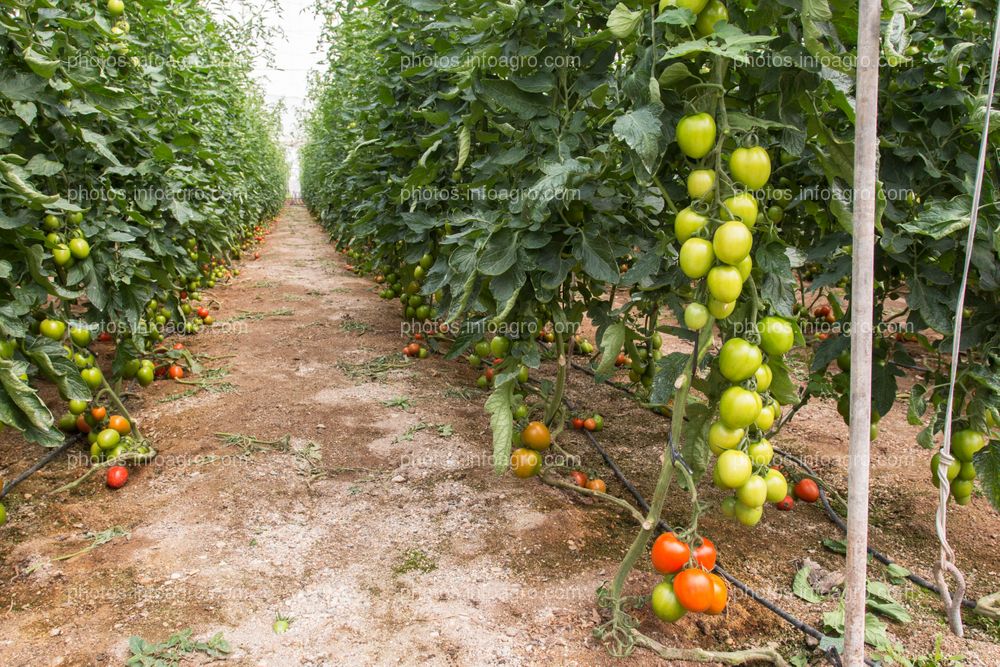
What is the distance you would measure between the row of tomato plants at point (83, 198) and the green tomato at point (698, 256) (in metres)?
2.21

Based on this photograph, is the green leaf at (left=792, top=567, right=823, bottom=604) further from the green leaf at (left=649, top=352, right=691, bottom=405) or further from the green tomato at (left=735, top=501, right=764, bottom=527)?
the green leaf at (left=649, top=352, right=691, bottom=405)

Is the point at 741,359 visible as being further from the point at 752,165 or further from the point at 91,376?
→ the point at 91,376

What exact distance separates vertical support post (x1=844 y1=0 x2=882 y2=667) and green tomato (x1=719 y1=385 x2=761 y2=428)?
0.63 feet

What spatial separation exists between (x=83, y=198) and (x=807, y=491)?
3578mm

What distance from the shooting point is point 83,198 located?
2.76 meters

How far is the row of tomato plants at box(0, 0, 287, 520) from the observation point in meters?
2.21

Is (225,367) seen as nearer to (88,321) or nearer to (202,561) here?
(88,321)

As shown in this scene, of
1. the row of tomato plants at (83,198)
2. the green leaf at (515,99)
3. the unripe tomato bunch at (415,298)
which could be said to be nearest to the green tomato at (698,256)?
the green leaf at (515,99)

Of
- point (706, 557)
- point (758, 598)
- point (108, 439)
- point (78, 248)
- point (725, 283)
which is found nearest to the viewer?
point (725, 283)

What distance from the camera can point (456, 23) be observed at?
2.54 meters

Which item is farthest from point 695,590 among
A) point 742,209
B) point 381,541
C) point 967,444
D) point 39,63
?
point 39,63

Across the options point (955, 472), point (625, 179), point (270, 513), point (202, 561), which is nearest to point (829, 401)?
point (955, 472)

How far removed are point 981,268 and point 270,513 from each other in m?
2.69

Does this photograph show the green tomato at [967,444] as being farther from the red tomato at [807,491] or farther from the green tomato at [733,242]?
the green tomato at [733,242]
